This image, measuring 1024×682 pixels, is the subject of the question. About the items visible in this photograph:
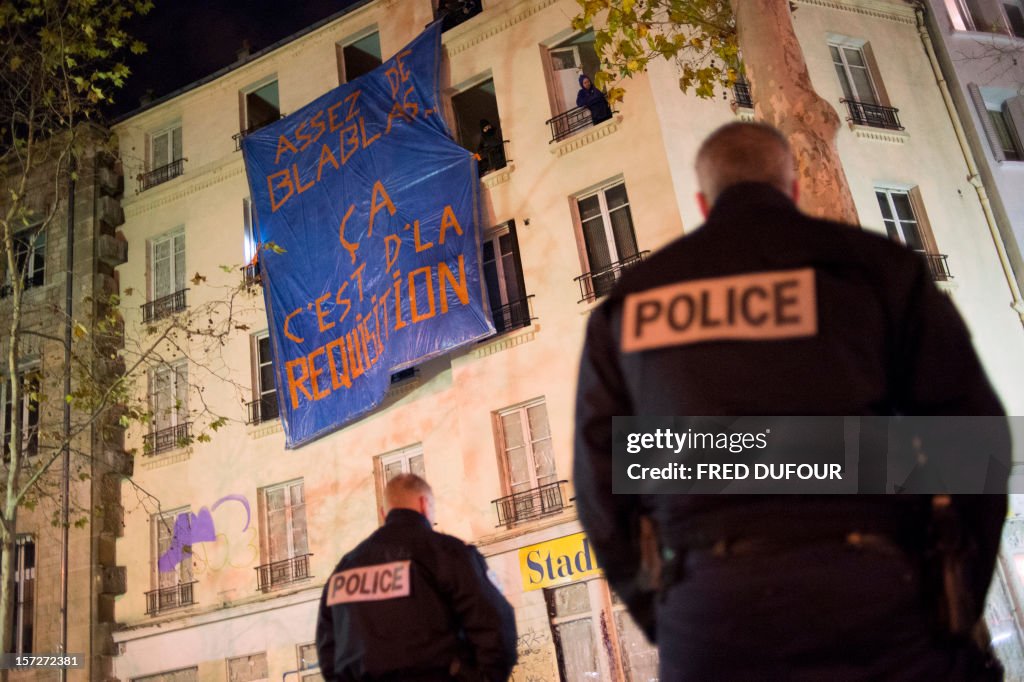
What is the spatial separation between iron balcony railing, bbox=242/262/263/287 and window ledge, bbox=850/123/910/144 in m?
11.6

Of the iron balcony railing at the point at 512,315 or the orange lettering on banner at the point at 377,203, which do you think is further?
the orange lettering on banner at the point at 377,203

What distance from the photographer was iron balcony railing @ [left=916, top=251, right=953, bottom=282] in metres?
14.9

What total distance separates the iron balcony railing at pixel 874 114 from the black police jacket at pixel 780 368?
15.5 meters

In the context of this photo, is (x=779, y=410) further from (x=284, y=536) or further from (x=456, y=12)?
(x=456, y=12)

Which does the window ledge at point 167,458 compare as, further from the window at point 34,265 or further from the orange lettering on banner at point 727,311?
the orange lettering on banner at point 727,311

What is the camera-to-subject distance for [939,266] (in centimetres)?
1502

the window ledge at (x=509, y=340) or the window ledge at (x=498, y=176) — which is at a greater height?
the window ledge at (x=498, y=176)

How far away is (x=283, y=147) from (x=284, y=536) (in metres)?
7.57

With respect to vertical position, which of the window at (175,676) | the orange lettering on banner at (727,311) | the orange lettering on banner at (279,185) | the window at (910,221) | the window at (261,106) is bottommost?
the orange lettering on banner at (727,311)

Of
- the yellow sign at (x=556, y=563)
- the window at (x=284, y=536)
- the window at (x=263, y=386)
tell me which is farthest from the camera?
the window at (x=263, y=386)

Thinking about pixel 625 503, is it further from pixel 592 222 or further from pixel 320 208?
pixel 320 208

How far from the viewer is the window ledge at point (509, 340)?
14742mm

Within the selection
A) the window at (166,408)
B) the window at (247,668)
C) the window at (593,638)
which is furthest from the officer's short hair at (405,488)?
the window at (166,408)

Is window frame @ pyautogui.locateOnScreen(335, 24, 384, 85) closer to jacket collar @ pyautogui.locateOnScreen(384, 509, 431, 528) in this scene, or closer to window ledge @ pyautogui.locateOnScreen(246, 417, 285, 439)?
window ledge @ pyautogui.locateOnScreen(246, 417, 285, 439)
